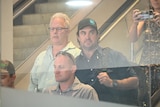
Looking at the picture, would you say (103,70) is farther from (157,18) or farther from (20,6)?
(20,6)

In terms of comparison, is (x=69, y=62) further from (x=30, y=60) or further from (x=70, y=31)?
(x=30, y=60)

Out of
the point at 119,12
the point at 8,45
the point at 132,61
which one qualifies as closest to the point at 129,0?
the point at 119,12

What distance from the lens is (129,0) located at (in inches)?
78.3

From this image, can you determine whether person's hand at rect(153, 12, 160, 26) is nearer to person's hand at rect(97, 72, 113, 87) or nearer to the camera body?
the camera body

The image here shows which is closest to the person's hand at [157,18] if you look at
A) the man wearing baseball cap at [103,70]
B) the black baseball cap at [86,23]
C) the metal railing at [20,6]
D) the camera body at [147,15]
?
the camera body at [147,15]

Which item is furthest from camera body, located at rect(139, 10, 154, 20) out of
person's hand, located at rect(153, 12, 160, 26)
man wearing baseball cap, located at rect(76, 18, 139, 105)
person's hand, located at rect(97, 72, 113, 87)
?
person's hand, located at rect(97, 72, 113, 87)

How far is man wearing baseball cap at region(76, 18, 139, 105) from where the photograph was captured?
198 centimetres

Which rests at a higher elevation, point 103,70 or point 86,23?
point 86,23

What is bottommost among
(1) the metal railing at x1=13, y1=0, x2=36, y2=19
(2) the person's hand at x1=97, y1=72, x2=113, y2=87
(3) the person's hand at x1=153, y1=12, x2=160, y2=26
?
(2) the person's hand at x1=97, y1=72, x2=113, y2=87

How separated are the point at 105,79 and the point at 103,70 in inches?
2.7

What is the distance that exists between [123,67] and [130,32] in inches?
10.0

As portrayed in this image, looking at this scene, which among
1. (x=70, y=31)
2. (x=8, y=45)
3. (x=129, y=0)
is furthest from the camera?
(x=8, y=45)

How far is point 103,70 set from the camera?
2117 millimetres

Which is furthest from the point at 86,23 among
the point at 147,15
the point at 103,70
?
the point at 147,15
